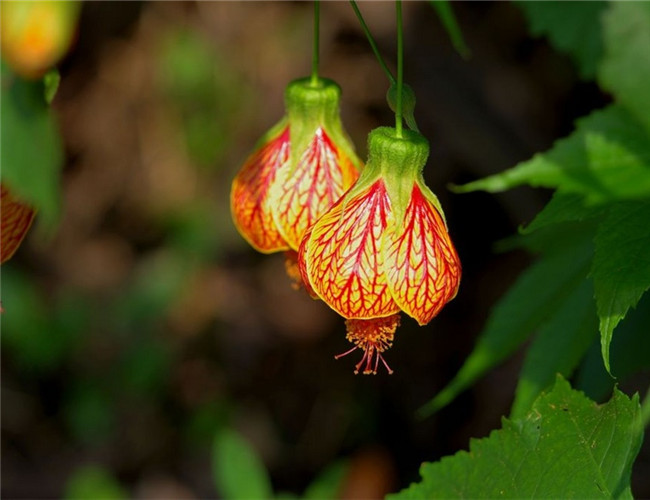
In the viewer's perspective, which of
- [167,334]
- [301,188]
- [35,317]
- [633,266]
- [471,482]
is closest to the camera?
[633,266]

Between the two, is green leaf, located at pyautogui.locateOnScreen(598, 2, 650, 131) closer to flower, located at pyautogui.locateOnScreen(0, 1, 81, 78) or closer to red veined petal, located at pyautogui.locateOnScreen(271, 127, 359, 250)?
red veined petal, located at pyautogui.locateOnScreen(271, 127, 359, 250)

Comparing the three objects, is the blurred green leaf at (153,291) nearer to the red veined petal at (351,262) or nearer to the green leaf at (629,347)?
the green leaf at (629,347)

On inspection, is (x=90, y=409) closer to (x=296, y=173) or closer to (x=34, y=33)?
(x=34, y=33)

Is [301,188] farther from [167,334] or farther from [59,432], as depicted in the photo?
[59,432]

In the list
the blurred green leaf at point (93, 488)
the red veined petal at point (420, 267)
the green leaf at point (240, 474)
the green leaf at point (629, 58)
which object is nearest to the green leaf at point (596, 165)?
the green leaf at point (629, 58)

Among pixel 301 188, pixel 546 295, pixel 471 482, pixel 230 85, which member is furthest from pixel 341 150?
pixel 230 85

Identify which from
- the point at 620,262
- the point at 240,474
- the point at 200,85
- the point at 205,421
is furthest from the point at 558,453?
the point at 205,421
